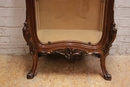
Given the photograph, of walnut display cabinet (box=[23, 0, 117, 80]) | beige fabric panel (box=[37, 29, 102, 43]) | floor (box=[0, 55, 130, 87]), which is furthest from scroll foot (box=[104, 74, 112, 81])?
beige fabric panel (box=[37, 29, 102, 43])

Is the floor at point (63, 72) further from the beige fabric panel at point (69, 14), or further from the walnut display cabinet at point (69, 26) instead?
the beige fabric panel at point (69, 14)

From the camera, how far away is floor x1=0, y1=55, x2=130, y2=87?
3.94 feet

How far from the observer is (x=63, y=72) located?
1.31m

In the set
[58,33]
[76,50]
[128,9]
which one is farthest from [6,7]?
[128,9]

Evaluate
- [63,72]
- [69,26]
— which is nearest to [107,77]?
[63,72]

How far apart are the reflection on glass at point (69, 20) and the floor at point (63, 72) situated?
294mm

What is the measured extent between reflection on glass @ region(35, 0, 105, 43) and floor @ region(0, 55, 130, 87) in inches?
11.6

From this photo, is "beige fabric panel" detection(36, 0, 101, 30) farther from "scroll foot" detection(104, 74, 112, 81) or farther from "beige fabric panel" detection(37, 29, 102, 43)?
"scroll foot" detection(104, 74, 112, 81)

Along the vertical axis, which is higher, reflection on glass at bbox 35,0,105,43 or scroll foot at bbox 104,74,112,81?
reflection on glass at bbox 35,0,105,43

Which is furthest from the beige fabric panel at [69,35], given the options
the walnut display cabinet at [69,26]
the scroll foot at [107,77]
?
the scroll foot at [107,77]

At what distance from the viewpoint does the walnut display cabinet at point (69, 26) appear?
1.06m

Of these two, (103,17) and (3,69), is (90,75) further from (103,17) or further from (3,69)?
(3,69)

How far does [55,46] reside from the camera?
1.13 meters

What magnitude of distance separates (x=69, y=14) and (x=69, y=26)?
0.08 meters
